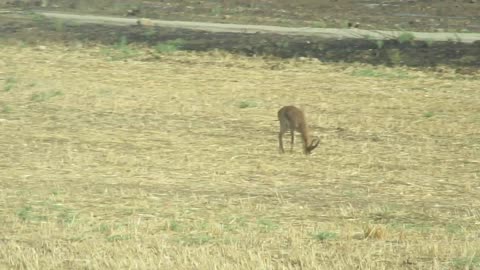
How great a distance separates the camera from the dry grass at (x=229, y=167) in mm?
9148

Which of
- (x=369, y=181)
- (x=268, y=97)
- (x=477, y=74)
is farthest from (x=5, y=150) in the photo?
(x=477, y=74)

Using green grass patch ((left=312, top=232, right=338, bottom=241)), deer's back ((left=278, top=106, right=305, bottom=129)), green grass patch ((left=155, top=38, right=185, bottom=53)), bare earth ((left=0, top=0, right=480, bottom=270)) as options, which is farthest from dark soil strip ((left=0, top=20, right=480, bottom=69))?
green grass patch ((left=312, top=232, right=338, bottom=241))

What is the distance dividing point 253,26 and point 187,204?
67.1ft

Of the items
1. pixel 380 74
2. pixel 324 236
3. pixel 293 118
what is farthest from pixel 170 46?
pixel 324 236

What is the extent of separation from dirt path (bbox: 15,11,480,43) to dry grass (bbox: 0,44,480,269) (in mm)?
4138

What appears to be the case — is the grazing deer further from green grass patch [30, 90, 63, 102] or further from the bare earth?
green grass patch [30, 90, 63, 102]

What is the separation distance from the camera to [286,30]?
98.4 ft

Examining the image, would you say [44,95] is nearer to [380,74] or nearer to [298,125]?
[298,125]

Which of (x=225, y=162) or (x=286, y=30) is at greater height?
(x=225, y=162)

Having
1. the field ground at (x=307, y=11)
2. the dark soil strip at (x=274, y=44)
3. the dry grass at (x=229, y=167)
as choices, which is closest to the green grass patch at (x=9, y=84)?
the dry grass at (x=229, y=167)

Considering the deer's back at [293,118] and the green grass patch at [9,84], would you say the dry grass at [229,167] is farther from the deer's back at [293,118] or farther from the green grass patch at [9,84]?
the deer's back at [293,118]

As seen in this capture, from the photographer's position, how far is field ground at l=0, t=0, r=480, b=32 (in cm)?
3244

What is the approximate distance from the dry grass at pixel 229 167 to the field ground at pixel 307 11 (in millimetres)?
8506

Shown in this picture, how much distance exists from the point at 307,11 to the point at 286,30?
6.53 metres
